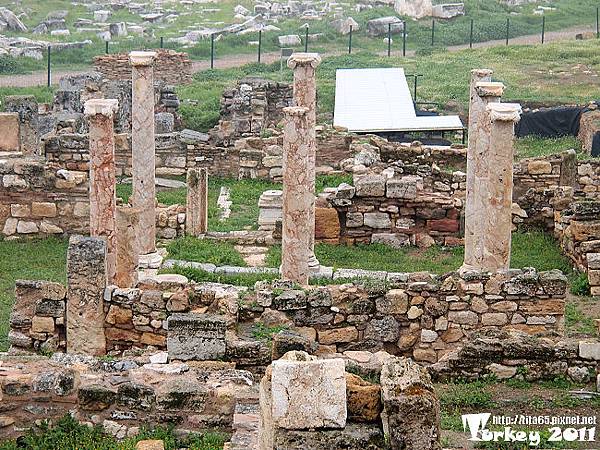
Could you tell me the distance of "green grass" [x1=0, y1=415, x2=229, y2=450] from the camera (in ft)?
46.4

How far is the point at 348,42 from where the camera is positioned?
190 feet

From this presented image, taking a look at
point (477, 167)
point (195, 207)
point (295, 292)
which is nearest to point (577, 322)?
point (477, 167)

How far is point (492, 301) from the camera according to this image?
18.8 metres

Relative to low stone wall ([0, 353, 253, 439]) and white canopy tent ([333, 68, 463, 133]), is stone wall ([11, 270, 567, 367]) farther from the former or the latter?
white canopy tent ([333, 68, 463, 133])

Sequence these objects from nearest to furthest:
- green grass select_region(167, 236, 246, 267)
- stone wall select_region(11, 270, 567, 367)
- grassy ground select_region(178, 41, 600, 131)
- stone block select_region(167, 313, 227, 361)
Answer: stone block select_region(167, 313, 227, 361) → stone wall select_region(11, 270, 567, 367) → green grass select_region(167, 236, 246, 267) → grassy ground select_region(178, 41, 600, 131)

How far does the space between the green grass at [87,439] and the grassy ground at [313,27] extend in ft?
123

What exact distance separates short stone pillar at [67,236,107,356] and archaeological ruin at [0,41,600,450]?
0.02 metres

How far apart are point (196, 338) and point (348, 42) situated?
1682 inches

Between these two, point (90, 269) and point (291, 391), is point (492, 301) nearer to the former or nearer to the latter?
point (90, 269)

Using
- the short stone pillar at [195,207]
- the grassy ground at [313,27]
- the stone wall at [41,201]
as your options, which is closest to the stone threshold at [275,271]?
the short stone pillar at [195,207]

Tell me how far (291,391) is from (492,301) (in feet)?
28.5

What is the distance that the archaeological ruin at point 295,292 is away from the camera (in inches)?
482

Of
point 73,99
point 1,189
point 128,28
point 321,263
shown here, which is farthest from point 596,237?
point 128,28


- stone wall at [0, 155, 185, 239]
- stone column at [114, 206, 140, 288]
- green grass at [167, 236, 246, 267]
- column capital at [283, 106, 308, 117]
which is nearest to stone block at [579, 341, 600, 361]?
column capital at [283, 106, 308, 117]
